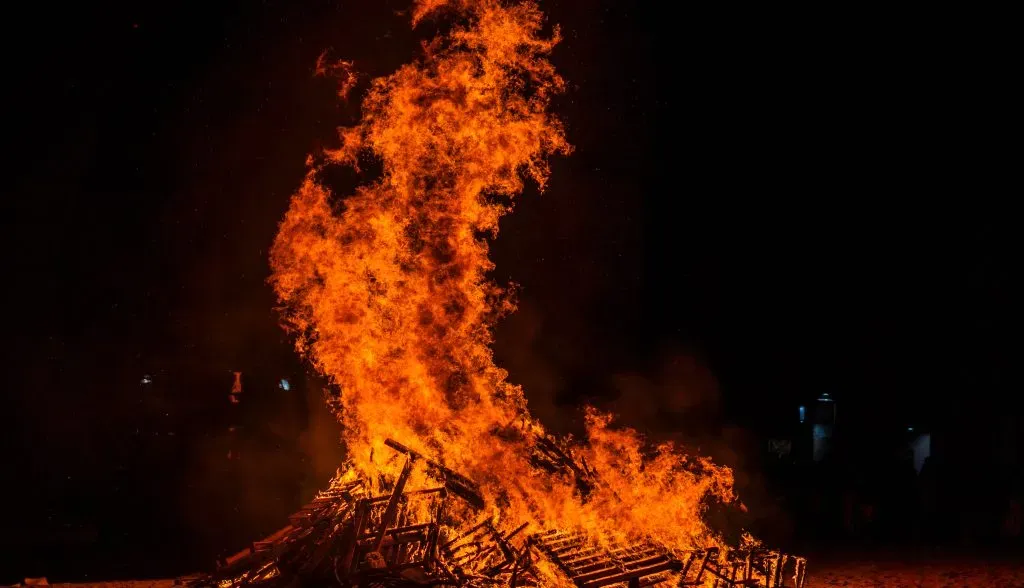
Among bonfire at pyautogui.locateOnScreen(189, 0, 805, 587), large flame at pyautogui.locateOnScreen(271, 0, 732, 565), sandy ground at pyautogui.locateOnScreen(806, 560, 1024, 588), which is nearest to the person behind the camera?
bonfire at pyautogui.locateOnScreen(189, 0, 805, 587)

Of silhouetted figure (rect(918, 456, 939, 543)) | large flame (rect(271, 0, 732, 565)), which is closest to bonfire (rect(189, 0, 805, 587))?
large flame (rect(271, 0, 732, 565))

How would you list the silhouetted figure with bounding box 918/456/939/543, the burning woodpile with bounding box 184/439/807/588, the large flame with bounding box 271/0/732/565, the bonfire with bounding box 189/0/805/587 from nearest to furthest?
the burning woodpile with bounding box 184/439/807/588 < the bonfire with bounding box 189/0/805/587 < the large flame with bounding box 271/0/732/565 < the silhouetted figure with bounding box 918/456/939/543

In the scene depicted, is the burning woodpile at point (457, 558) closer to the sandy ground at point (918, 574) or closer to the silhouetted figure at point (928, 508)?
the sandy ground at point (918, 574)

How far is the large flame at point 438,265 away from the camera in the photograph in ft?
24.9

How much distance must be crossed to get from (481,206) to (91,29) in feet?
19.7

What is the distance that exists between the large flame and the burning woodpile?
3.11 ft

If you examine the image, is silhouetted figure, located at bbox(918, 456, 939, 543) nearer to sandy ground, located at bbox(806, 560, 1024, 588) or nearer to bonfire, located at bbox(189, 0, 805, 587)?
sandy ground, located at bbox(806, 560, 1024, 588)

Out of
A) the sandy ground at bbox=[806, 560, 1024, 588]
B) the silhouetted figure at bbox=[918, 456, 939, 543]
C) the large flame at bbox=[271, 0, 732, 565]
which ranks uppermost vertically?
the large flame at bbox=[271, 0, 732, 565]

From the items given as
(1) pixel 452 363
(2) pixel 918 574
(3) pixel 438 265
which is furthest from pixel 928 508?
(3) pixel 438 265

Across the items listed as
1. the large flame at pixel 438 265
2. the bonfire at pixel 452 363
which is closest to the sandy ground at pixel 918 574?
the bonfire at pixel 452 363

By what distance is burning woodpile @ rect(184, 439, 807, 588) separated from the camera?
208 inches

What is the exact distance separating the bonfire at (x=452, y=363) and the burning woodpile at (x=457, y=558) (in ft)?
0.08

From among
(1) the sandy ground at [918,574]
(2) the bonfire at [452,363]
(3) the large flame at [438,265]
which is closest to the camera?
(2) the bonfire at [452,363]

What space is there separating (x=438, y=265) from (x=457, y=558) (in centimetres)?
364
